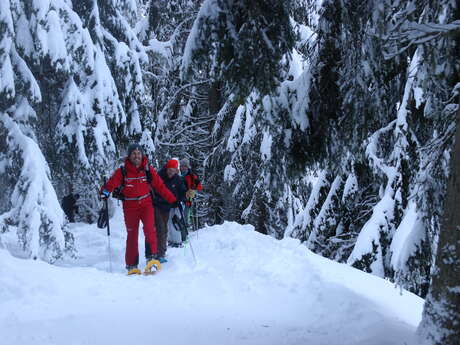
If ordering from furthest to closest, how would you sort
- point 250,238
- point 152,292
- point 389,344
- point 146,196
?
point 250,238
point 146,196
point 152,292
point 389,344

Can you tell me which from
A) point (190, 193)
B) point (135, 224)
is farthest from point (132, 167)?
point (190, 193)

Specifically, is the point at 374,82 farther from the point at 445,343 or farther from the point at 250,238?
the point at 250,238

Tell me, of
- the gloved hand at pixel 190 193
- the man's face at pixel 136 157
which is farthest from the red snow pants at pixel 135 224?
the gloved hand at pixel 190 193

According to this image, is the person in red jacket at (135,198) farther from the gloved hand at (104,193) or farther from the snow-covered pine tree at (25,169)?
the snow-covered pine tree at (25,169)

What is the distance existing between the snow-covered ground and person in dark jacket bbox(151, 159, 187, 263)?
2.03ft

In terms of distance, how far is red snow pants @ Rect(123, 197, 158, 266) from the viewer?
281 inches

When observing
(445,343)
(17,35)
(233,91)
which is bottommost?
(445,343)

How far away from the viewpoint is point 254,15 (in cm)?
421

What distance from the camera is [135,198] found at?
7164 millimetres

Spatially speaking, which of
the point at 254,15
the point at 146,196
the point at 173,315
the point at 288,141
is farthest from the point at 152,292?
the point at 254,15

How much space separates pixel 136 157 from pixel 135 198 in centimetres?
68

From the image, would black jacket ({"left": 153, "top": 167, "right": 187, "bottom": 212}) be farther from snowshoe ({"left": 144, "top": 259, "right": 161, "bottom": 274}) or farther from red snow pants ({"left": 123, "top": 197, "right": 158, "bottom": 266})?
snowshoe ({"left": 144, "top": 259, "right": 161, "bottom": 274})

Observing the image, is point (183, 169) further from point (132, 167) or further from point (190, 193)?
point (132, 167)

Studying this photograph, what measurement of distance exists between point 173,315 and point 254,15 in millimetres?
3284
